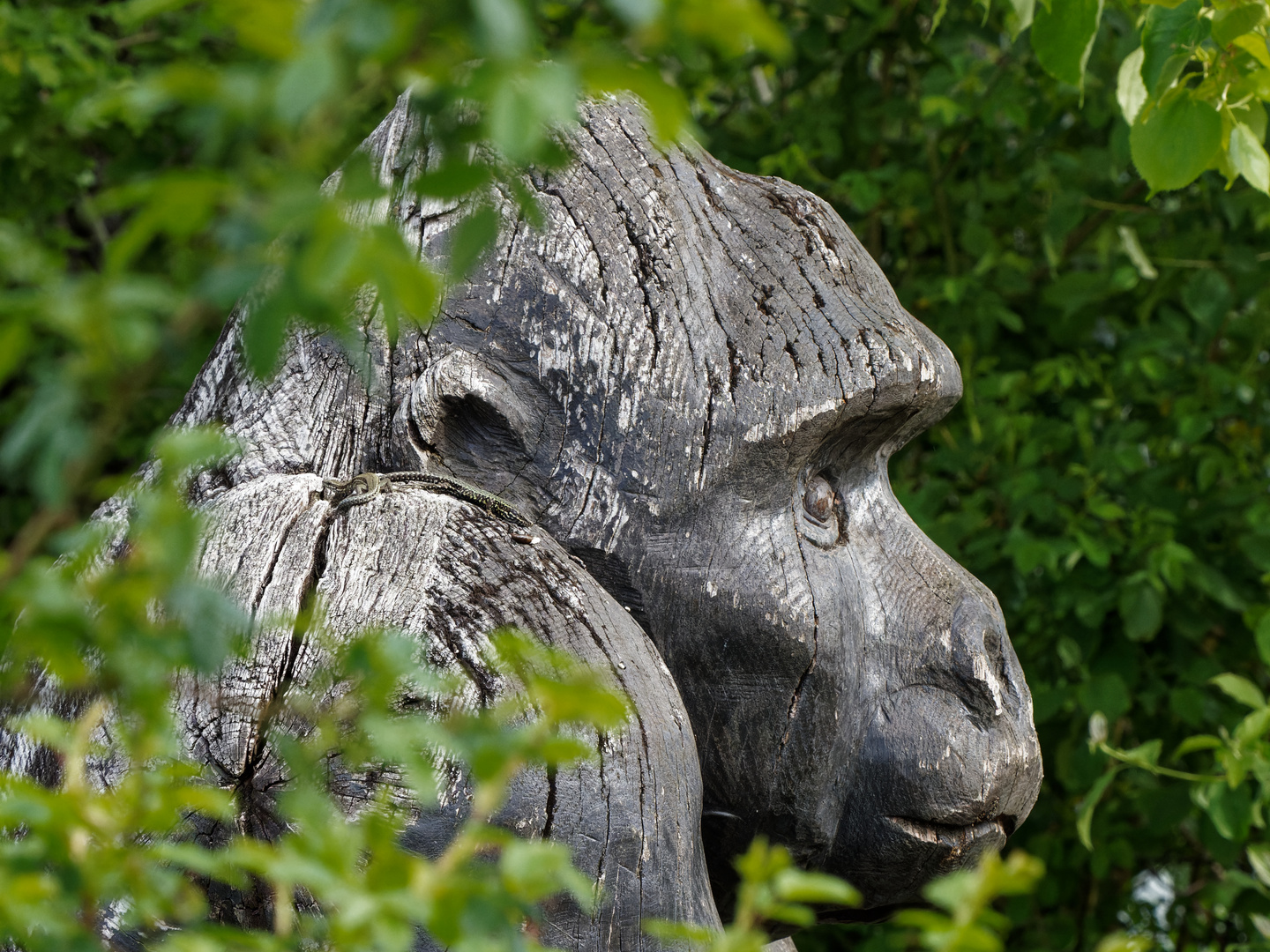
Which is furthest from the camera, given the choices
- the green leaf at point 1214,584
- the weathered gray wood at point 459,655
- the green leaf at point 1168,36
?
the green leaf at point 1214,584

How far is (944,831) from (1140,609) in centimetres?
140

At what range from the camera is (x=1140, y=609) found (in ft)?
8.30

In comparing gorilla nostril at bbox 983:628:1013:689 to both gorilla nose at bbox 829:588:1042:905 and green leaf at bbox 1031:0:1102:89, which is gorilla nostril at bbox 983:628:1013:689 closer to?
gorilla nose at bbox 829:588:1042:905

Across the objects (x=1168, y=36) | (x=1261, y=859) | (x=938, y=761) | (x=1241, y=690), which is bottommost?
(x=1261, y=859)

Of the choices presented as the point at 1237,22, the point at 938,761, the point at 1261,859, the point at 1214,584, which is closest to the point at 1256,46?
the point at 1237,22

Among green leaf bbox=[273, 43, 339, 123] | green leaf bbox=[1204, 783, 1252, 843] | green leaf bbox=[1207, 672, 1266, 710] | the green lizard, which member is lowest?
green leaf bbox=[1204, 783, 1252, 843]

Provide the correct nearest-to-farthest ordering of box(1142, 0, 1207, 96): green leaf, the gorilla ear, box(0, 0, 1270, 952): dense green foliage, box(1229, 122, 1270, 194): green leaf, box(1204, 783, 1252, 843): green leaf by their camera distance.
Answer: the gorilla ear < box(1142, 0, 1207, 96): green leaf < box(1229, 122, 1270, 194): green leaf < box(0, 0, 1270, 952): dense green foliage < box(1204, 783, 1252, 843): green leaf

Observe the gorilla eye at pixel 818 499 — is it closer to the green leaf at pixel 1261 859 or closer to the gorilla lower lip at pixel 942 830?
the gorilla lower lip at pixel 942 830

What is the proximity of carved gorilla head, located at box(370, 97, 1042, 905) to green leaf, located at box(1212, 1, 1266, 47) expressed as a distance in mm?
538

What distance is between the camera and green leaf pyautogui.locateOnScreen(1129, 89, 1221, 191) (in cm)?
154

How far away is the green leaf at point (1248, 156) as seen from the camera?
1.64 meters

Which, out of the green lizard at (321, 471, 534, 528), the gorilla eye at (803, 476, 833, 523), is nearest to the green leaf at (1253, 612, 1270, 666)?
the gorilla eye at (803, 476, 833, 523)

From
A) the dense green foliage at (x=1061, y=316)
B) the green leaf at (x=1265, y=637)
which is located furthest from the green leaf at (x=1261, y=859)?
the green leaf at (x=1265, y=637)

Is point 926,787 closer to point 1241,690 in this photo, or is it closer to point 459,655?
point 459,655
